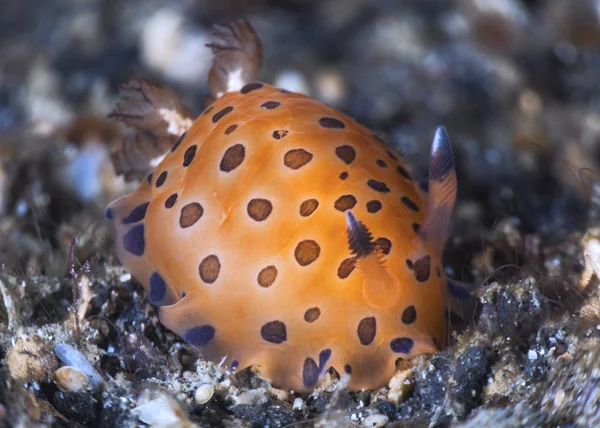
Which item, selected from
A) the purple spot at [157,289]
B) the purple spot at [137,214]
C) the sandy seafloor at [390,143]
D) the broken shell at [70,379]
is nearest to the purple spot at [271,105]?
the purple spot at [137,214]

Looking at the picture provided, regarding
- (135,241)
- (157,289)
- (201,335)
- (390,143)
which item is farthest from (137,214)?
(390,143)

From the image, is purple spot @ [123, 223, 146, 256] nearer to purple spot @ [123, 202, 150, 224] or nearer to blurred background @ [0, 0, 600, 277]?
purple spot @ [123, 202, 150, 224]

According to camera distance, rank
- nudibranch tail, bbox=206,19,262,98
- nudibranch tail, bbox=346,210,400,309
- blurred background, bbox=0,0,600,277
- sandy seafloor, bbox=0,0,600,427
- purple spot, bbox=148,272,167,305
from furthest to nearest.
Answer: blurred background, bbox=0,0,600,277 → nudibranch tail, bbox=206,19,262,98 → purple spot, bbox=148,272,167,305 → sandy seafloor, bbox=0,0,600,427 → nudibranch tail, bbox=346,210,400,309

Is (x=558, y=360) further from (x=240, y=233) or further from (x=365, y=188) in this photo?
(x=240, y=233)

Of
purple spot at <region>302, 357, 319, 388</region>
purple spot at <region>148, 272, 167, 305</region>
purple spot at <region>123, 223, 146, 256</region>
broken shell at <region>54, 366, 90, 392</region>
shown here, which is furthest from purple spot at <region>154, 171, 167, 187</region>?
purple spot at <region>302, 357, 319, 388</region>

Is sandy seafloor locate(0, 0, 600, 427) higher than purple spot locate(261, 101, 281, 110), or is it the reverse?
purple spot locate(261, 101, 281, 110)

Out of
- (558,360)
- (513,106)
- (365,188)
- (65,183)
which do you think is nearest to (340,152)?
(365,188)

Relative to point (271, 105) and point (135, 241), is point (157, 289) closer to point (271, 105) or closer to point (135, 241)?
point (135, 241)
